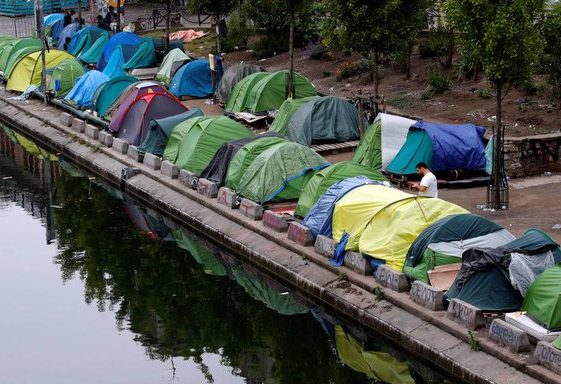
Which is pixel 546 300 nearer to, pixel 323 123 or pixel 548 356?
pixel 548 356

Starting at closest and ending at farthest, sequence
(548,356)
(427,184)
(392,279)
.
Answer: (548,356) < (392,279) < (427,184)

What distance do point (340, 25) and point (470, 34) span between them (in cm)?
746

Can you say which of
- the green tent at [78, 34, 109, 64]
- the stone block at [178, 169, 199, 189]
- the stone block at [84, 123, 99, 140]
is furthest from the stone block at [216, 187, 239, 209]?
the green tent at [78, 34, 109, 64]

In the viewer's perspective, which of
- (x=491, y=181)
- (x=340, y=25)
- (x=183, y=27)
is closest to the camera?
(x=491, y=181)

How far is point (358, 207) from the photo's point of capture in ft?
84.2

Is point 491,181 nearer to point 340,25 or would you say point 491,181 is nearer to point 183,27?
point 340,25

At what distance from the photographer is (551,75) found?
111 feet

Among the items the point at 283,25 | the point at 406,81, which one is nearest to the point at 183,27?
the point at 283,25

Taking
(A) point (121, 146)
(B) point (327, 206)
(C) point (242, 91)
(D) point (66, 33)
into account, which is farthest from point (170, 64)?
(B) point (327, 206)

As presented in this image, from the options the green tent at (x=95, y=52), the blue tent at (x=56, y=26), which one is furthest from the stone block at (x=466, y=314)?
the blue tent at (x=56, y=26)

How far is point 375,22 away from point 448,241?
12877mm

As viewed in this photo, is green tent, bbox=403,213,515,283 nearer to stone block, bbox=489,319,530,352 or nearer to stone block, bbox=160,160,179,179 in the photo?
stone block, bbox=489,319,530,352

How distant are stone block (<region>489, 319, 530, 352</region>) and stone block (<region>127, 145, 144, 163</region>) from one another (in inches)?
742

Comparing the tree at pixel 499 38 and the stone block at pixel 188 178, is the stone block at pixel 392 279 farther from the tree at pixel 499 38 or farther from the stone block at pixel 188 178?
the stone block at pixel 188 178
